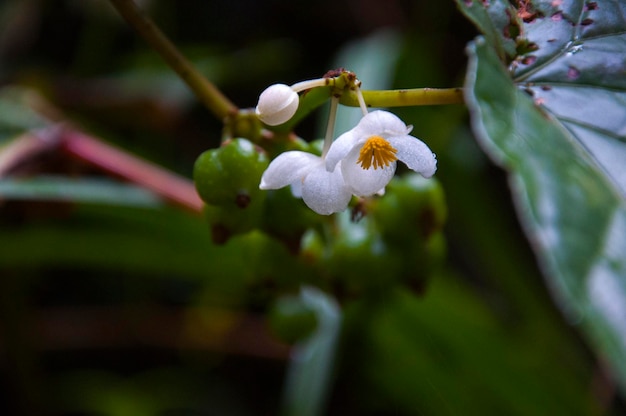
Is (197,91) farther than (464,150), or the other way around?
(464,150)

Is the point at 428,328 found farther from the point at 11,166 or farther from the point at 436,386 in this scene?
the point at 11,166

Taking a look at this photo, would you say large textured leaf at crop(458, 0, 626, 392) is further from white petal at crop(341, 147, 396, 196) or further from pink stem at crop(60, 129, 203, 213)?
pink stem at crop(60, 129, 203, 213)

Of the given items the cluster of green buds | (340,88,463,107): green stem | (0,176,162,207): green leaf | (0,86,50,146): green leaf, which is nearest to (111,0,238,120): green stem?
the cluster of green buds

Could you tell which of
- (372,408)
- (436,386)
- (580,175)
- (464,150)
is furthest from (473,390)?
(580,175)

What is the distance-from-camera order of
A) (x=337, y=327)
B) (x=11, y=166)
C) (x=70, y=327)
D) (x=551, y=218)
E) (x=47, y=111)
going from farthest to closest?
(x=70, y=327) < (x=47, y=111) < (x=337, y=327) < (x=11, y=166) < (x=551, y=218)

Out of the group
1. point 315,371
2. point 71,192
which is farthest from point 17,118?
point 315,371

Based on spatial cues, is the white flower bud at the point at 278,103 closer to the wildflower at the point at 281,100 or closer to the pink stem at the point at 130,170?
the wildflower at the point at 281,100

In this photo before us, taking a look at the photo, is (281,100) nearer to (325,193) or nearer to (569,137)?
(325,193)
